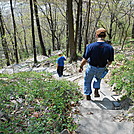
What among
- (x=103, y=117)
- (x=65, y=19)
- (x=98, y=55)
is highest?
(x=65, y=19)

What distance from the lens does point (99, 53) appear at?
294 cm

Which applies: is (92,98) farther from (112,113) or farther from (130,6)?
(130,6)

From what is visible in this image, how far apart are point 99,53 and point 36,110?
2072 mm

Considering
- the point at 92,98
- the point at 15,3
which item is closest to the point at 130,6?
the point at 15,3

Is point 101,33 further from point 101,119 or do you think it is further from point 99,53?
point 101,119

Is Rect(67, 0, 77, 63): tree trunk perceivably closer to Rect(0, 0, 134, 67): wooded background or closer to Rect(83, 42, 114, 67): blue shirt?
Rect(0, 0, 134, 67): wooded background

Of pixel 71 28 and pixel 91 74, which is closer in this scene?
pixel 91 74

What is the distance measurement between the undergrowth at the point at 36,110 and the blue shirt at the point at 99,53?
4.11ft

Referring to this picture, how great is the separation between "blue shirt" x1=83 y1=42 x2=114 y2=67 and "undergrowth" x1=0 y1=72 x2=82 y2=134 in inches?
49.3

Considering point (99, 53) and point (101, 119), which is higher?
point (99, 53)

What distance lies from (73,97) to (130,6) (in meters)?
17.5

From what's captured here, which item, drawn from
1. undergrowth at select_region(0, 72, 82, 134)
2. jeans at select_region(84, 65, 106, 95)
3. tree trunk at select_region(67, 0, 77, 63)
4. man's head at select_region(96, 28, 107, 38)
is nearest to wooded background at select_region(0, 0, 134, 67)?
tree trunk at select_region(67, 0, 77, 63)

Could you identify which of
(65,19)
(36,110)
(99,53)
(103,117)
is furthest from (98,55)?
(65,19)

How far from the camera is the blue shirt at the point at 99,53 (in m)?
2.90
